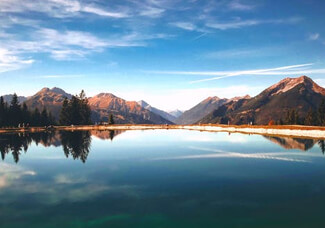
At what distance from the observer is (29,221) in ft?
46.7

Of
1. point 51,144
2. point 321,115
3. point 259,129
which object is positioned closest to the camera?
point 51,144

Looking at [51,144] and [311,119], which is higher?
[311,119]

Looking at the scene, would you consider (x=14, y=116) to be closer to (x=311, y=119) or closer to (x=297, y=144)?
(x=297, y=144)

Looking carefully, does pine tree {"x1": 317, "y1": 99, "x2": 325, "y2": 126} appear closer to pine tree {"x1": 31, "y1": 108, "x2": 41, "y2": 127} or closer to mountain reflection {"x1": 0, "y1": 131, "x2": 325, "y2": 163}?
mountain reflection {"x1": 0, "y1": 131, "x2": 325, "y2": 163}

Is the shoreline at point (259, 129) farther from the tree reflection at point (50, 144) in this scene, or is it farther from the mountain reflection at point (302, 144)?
the tree reflection at point (50, 144)

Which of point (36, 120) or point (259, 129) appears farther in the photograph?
point (36, 120)

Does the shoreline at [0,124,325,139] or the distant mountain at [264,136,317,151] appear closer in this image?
the distant mountain at [264,136,317,151]

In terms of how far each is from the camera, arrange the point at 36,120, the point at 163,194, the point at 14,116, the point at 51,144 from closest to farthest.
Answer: the point at 163,194, the point at 51,144, the point at 14,116, the point at 36,120

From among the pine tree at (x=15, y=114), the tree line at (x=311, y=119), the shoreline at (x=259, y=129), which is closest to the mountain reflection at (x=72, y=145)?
the shoreline at (x=259, y=129)

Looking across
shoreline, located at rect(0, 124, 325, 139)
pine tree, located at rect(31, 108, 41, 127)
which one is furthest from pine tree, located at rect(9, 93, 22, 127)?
shoreline, located at rect(0, 124, 325, 139)

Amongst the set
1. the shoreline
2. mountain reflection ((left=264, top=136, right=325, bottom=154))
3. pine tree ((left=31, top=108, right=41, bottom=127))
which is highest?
pine tree ((left=31, top=108, right=41, bottom=127))

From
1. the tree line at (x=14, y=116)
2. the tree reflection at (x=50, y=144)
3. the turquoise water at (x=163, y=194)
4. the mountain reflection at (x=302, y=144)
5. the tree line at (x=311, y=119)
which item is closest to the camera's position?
the turquoise water at (x=163, y=194)

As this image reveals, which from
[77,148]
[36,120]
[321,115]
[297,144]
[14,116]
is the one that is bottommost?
[77,148]

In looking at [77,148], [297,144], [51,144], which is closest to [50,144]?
[51,144]
